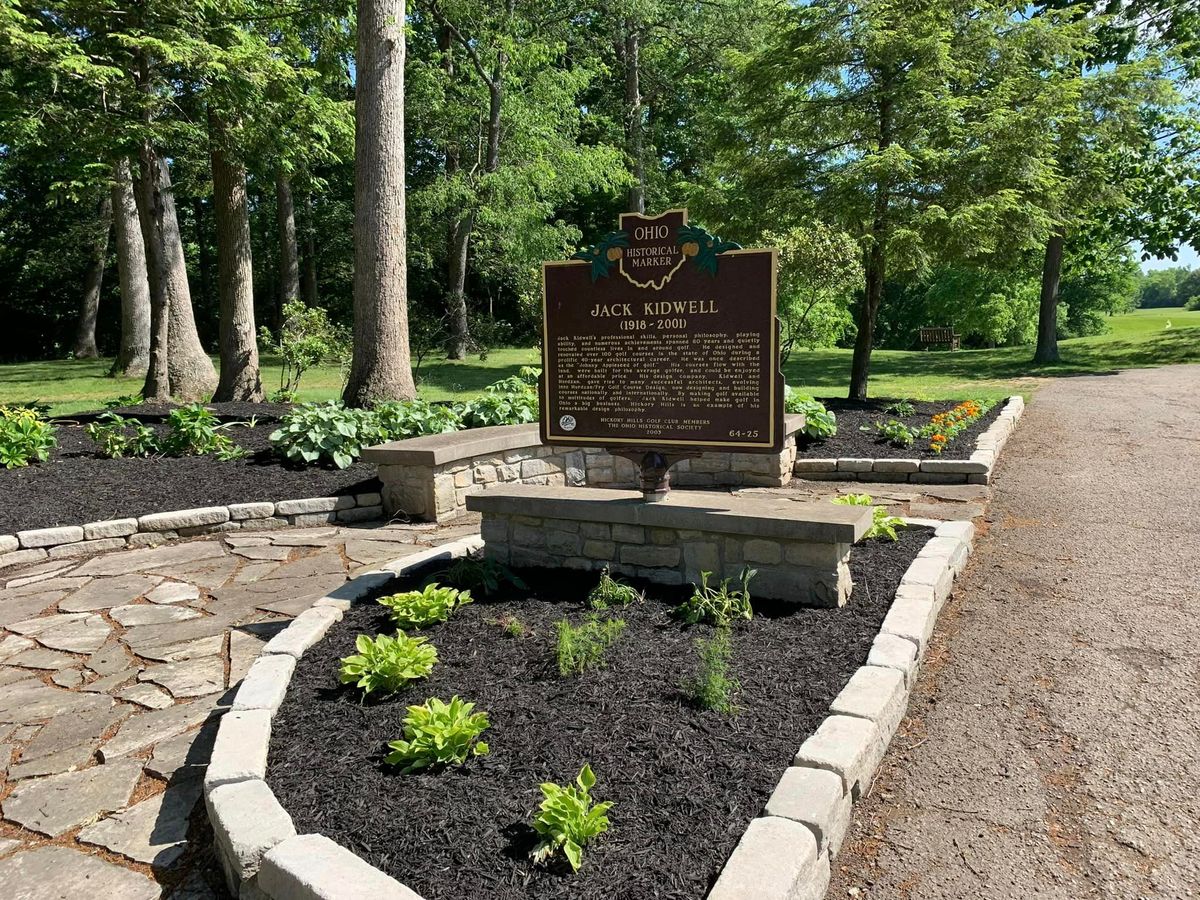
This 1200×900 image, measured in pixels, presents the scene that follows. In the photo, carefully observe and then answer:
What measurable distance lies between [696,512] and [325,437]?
14.0ft

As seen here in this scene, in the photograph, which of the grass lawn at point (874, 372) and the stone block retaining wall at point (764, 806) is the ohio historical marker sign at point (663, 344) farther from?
the grass lawn at point (874, 372)

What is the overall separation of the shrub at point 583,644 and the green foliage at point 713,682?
415 millimetres

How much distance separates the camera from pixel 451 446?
6328 millimetres

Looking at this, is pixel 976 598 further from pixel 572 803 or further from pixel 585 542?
pixel 572 803

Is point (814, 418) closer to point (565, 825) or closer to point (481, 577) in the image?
point (481, 577)

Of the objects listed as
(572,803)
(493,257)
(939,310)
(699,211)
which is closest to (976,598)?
(572,803)

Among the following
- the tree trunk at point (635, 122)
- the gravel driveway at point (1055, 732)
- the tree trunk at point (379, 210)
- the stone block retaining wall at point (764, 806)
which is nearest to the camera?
the stone block retaining wall at point (764, 806)

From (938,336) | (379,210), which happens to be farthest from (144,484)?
(938,336)

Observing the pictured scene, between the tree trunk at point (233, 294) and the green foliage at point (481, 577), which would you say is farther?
the tree trunk at point (233, 294)

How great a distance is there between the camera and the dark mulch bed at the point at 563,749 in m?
2.20

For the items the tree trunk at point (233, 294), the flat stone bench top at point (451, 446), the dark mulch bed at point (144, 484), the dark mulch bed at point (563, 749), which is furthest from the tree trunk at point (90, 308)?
the dark mulch bed at point (563, 749)

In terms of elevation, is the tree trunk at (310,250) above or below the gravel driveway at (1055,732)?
above

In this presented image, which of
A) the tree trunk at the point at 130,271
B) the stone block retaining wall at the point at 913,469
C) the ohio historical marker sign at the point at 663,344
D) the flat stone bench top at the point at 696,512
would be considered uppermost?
the tree trunk at the point at 130,271

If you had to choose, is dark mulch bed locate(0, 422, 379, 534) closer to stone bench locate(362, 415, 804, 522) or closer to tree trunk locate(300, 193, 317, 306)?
stone bench locate(362, 415, 804, 522)
